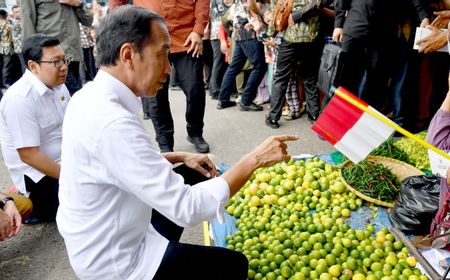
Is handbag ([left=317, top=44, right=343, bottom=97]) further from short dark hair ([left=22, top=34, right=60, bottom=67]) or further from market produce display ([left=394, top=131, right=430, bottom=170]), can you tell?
short dark hair ([left=22, top=34, right=60, bottom=67])

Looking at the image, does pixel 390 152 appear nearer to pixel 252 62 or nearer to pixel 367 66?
pixel 367 66

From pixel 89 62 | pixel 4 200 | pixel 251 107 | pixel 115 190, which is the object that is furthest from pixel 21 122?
pixel 89 62

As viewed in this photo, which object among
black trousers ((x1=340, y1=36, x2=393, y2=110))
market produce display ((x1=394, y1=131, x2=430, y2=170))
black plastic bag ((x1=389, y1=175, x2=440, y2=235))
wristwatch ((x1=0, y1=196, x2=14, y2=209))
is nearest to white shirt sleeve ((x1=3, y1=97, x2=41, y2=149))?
wristwatch ((x1=0, y1=196, x2=14, y2=209))

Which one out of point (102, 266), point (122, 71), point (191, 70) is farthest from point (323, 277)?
point (191, 70)

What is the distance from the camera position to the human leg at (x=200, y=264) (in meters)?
1.86

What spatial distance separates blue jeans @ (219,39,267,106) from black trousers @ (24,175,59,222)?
3.71 meters

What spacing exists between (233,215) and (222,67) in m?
4.59

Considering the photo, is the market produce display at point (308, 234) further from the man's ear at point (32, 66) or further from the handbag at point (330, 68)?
the man's ear at point (32, 66)

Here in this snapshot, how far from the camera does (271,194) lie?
337cm

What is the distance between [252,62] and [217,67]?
1255mm

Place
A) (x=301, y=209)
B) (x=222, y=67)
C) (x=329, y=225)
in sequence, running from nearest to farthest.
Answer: (x=329, y=225) → (x=301, y=209) → (x=222, y=67)

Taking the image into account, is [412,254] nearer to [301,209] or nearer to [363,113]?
[301,209]

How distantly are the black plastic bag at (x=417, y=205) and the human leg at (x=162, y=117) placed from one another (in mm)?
2531

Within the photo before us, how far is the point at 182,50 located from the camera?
14.0 feet
